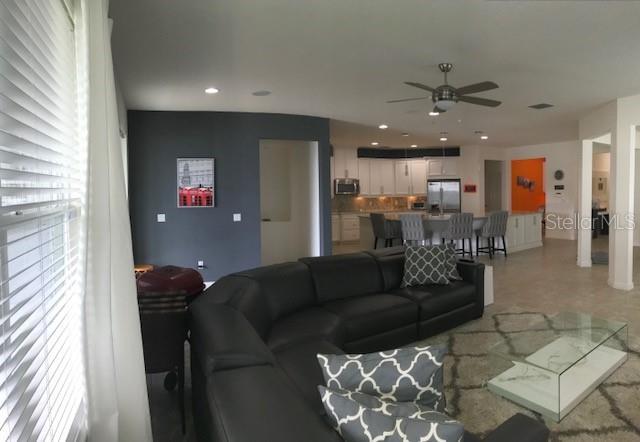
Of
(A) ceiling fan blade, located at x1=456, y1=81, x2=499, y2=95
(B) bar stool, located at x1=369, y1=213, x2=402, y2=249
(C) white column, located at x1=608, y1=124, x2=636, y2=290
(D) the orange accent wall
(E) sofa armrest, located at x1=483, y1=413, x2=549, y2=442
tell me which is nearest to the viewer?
(E) sofa armrest, located at x1=483, y1=413, x2=549, y2=442

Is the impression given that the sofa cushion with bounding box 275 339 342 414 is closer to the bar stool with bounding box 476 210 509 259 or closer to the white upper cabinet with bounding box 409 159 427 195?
the bar stool with bounding box 476 210 509 259

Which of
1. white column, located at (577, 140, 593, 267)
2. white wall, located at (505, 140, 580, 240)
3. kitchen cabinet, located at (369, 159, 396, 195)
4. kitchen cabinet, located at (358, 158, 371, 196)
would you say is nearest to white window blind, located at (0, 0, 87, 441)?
white column, located at (577, 140, 593, 267)

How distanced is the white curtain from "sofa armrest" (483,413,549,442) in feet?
4.40

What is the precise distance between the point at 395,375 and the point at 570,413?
1802 mm

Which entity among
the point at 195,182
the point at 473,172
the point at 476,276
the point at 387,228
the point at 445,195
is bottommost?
the point at 476,276

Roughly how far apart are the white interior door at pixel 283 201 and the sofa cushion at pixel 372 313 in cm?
372

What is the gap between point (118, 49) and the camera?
3.26 metres

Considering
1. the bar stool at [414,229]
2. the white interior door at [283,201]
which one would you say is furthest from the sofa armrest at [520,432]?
the bar stool at [414,229]

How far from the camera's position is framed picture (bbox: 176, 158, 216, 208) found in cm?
559

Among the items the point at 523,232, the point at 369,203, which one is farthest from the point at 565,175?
the point at 369,203

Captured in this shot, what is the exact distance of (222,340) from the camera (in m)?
1.73

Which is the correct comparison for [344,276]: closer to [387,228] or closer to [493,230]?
[387,228]

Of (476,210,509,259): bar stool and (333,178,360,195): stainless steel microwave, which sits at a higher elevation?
(333,178,360,195): stainless steel microwave

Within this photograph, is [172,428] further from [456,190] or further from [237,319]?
[456,190]
